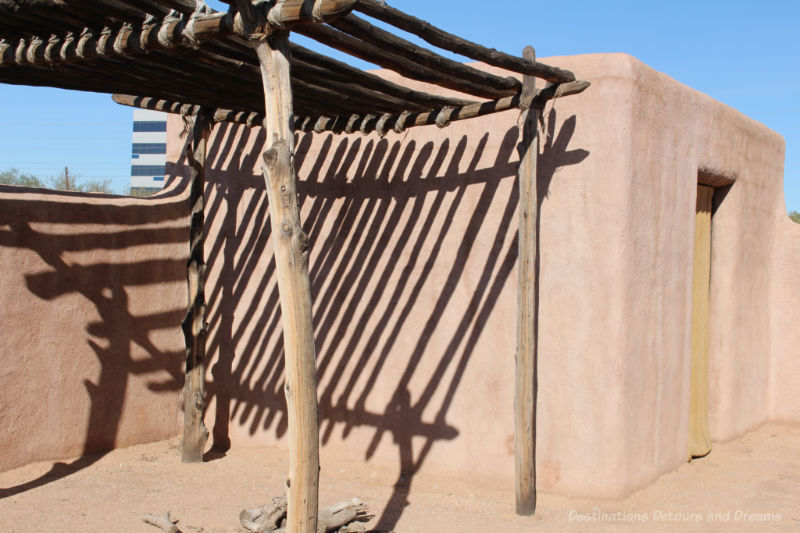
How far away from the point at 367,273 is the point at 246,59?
235 centimetres

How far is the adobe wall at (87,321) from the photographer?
19.3ft

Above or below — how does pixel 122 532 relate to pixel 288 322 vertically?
below

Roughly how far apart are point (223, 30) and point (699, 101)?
14.3 ft

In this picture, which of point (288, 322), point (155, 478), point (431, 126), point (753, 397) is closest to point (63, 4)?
point (288, 322)

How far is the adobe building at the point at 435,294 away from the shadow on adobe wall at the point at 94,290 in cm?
2

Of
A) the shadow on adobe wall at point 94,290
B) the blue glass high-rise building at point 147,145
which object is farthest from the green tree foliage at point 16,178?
the blue glass high-rise building at point 147,145

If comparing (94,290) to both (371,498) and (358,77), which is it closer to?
(371,498)

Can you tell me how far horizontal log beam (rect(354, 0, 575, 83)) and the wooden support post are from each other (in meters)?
3.01

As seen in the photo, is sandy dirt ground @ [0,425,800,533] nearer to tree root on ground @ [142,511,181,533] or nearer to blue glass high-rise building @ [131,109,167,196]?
tree root on ground @ [142,511,181,533]

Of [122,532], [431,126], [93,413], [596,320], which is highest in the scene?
[431,126]

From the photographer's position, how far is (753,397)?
769cm

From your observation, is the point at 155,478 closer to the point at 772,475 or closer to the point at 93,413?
Answer: the point at 93,413

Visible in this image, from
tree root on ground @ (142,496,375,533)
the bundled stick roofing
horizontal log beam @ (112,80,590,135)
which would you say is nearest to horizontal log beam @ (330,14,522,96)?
Answer: the bundled stick roofing

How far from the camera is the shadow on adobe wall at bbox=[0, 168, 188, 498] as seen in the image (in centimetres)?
596
